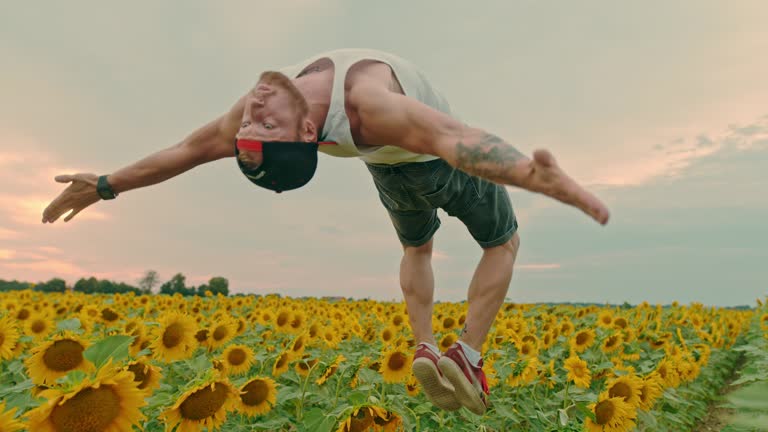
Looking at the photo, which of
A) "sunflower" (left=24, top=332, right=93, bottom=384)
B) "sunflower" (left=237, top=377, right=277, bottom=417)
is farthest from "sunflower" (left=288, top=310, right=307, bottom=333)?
"sunflower" (left=24, top=332, right=93, bottom=384)

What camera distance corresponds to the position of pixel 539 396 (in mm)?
4938

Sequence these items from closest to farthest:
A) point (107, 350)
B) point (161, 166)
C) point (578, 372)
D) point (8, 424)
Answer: point (8, 424) < point (107, 350) < point (161, 166) < point (578, 372)

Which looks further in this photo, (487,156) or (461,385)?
(461,385)

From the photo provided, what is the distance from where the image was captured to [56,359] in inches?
114

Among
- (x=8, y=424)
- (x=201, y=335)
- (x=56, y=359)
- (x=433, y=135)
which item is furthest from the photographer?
(x=201, y=335)

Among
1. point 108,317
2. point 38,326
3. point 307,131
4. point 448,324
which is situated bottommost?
point 38,326

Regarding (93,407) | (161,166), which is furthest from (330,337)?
(93,407)

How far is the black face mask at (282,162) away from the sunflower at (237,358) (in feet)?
4.61

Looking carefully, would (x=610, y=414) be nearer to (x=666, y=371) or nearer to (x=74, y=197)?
(x=666, y=371)

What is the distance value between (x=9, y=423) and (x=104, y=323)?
3.99 m

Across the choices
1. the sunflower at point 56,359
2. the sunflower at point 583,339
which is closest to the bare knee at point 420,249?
the sunflower at point 583,339

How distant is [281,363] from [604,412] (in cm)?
192

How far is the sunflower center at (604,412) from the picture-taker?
3.44 metres

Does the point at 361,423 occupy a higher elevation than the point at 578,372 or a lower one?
lower
